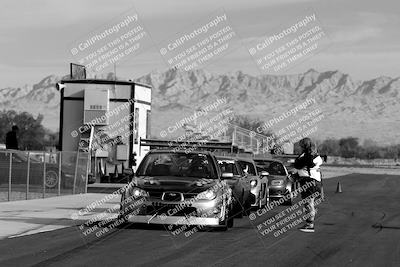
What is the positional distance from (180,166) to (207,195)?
148 cm

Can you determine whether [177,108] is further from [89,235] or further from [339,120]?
[89,235]

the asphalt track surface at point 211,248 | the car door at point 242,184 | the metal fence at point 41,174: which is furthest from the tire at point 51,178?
the asphalt track surface at point 211,248

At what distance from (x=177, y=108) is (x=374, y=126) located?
43478mm

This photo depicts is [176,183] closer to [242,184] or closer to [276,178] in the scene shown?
[242,184]

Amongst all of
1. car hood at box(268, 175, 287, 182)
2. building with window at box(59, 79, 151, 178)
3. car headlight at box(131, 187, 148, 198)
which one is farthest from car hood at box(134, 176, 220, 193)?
building with window at box(59, 79, 151, 178)

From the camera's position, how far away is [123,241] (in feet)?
42.8

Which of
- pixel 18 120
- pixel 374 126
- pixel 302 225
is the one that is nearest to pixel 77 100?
pixel 302 225

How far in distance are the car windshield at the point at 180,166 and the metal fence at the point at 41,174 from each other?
265 inches

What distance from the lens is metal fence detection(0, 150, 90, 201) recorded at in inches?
862

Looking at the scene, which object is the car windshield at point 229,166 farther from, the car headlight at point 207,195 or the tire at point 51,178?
the tire at point 51,178

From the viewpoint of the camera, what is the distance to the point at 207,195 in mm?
14477

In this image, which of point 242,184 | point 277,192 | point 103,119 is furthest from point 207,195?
point 103,119

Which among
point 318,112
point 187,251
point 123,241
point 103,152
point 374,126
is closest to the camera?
point 187,251

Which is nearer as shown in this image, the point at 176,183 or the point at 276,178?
the point at 176,183
